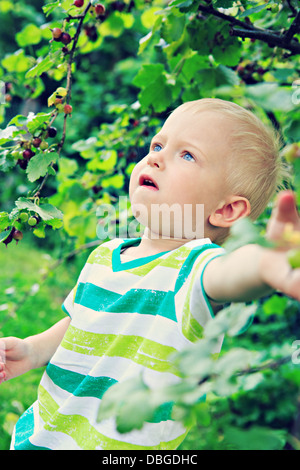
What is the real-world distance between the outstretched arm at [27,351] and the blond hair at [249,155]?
0.57m

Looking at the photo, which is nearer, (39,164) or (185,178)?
(185,178)

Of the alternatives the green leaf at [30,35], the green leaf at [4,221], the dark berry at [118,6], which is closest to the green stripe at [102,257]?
the green leaf at [4,221]

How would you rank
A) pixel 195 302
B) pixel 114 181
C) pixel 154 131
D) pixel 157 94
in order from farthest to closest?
1. pixel 154 131
2. pixel 114 181
3. pixel 157 94
4. pixel 195 302

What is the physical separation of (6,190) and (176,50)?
12.9 ft

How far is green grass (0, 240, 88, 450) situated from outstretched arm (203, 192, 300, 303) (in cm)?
155

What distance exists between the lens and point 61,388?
1133mm

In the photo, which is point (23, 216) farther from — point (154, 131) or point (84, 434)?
point (154, 131)

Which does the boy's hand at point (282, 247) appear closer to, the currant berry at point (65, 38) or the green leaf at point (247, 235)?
the green leaf at point (247, 235)

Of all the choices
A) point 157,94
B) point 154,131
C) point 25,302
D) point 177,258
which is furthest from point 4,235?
point 25,302

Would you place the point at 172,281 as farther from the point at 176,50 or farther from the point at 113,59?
the point at 113,59

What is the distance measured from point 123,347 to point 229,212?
0.38 meters

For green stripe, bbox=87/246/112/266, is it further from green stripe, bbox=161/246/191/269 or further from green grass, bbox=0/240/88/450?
green grass, bbox=0/240/88/450

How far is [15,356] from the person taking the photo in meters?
1.22
